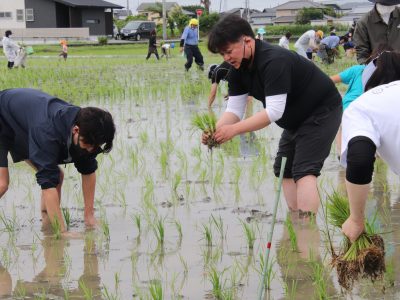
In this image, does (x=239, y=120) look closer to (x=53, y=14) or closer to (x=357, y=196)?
(x=357, y=196)

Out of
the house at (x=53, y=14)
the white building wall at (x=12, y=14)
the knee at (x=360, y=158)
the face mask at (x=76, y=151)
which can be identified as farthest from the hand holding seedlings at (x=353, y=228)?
the white building wall at (x=12, y=14)

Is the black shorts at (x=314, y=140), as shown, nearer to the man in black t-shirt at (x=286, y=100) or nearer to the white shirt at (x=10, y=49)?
the man in black t-shirt at (x=286, y=100)

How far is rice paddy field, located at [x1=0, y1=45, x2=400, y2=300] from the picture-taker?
334 centimetres

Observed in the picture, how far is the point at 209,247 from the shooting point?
3938 mm

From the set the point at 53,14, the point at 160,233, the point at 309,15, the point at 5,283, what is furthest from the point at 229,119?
the point at 309,15

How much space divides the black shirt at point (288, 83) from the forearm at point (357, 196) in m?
1.31

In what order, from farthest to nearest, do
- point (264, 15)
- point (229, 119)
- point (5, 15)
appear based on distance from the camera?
point (264, 15) → point (5, 15) → point (229, 119)

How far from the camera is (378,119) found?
7.29ft

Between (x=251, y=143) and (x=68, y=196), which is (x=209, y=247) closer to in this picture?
(x=68, y=196)

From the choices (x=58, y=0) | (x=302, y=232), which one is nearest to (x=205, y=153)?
(x=302, y=232)

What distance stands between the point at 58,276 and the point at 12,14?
158ft

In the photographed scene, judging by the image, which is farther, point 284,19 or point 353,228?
point 284,19

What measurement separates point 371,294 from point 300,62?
52.0 inches

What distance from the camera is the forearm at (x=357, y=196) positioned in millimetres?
2291
